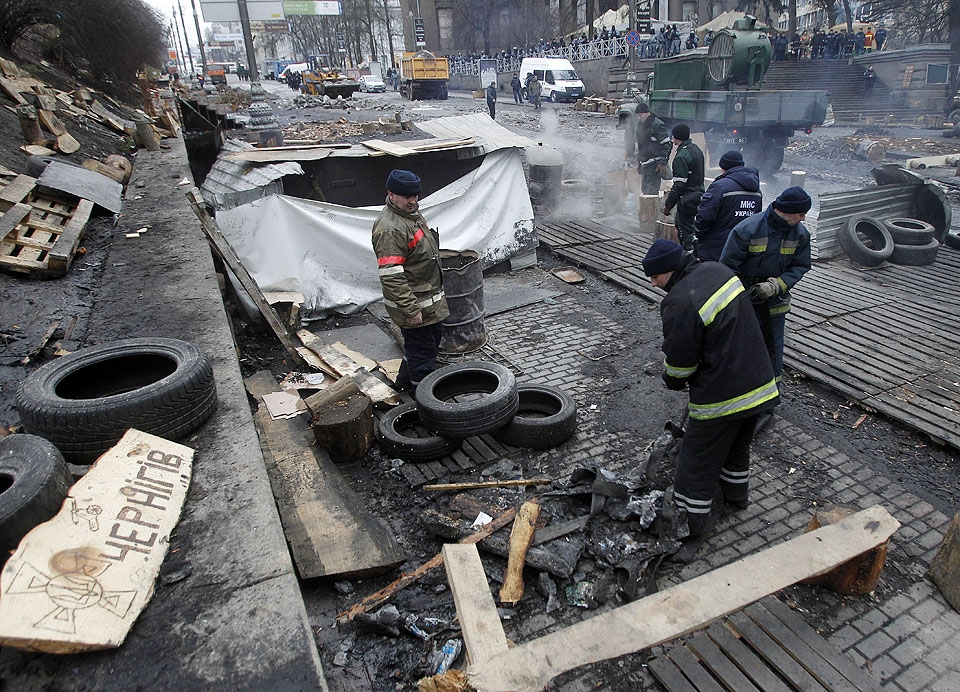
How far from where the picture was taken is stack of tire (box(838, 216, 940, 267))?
7984mm

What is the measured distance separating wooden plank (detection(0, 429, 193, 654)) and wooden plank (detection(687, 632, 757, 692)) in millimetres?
2642

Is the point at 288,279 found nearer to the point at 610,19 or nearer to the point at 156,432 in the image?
the point at 156,432

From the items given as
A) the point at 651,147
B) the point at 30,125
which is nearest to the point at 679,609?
the point at 651,147

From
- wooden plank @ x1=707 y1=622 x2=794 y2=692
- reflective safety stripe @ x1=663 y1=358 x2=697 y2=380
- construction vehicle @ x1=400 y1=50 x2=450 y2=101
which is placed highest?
construction vehicle @ x1=400 y1=50 x2=450 y2=101

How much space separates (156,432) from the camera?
351 centimetres

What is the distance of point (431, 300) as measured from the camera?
514cm

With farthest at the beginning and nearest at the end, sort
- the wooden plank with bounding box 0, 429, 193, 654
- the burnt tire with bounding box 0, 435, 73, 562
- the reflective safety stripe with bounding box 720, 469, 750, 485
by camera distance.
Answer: the reflective safety stripe with bounding box 720, 469, 750, 485
the burnt tire with bounding box 0, 435, 73, 562
the wooden plank with bounding box 0, 429, 193, 654

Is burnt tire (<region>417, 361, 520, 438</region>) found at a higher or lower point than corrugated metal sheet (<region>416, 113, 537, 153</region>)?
lower

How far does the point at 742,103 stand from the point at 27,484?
13.4 metres

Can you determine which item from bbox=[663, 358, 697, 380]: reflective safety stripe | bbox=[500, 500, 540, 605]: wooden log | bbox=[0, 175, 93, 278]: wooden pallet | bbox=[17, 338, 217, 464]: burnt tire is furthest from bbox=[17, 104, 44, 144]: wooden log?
bbox=[663, 358, 697, 380]: reflective safety stripe

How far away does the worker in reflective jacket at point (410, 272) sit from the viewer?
4.79 meters

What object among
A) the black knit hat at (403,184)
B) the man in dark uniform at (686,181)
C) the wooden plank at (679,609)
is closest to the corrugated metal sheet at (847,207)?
the man in dark uniform at (686,181)

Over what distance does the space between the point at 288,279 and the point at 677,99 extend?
1109 centimetres

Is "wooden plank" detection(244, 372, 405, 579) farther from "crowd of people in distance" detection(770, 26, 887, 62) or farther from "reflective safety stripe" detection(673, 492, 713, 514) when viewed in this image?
"crowd of people in distance" detection(770, 26, 887, 62)
